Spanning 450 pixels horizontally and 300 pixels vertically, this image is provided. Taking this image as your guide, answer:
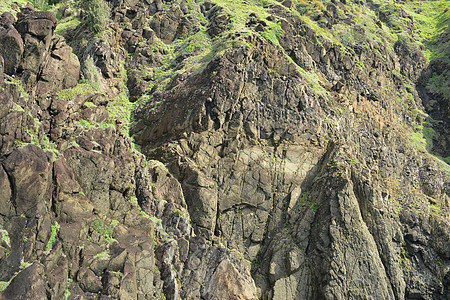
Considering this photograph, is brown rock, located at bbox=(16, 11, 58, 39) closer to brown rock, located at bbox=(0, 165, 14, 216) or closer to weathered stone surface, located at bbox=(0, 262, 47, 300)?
brown rock, located at bbox=(0, 165, 14, 216)

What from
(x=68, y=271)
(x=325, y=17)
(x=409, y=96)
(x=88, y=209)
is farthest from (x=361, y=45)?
(x=68, y=271)

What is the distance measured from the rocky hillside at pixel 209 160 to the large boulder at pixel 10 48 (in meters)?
0.11

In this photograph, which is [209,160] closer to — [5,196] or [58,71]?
[58,71]

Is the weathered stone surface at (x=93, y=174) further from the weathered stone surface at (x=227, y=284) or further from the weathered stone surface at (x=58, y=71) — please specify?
the weathered stone surface at (x=227, y=284)

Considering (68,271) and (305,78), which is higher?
(305,78)

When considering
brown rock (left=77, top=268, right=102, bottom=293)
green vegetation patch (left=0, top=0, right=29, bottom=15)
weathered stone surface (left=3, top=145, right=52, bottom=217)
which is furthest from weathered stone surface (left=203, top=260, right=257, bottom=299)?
green vegetation patch (left=0, top=0, right=29, bottom=15)

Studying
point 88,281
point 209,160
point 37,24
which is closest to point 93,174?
point 88,281

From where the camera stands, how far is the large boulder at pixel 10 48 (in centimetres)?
2203

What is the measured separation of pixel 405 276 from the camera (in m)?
28.7

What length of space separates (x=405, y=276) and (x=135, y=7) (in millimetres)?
37299

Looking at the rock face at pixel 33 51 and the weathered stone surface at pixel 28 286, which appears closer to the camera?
the weathered stone surface at pixel 28 286

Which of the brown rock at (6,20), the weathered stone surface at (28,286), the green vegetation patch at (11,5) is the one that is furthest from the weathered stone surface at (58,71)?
the weathered stone surface at (28,286)

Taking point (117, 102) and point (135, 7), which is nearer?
point (117, 102)

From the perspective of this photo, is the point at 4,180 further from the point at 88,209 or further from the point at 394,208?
the point at 394,208
